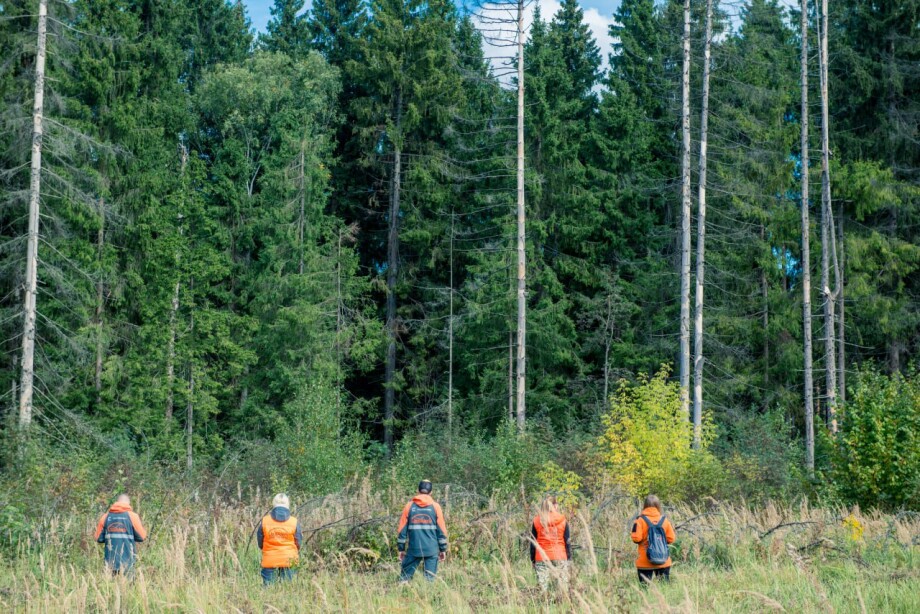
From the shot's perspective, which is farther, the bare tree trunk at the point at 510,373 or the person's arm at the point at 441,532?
the bare tree trunk at the point at 510,373

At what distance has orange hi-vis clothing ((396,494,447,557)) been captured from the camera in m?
10.8

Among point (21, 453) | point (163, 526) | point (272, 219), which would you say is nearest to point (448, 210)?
point (272, 219)

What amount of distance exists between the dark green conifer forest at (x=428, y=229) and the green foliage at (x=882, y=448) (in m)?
4.49

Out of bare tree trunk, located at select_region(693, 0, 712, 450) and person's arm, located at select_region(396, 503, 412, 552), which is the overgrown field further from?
bare tree trunk, located at select_region(693, 0, 712, 450)

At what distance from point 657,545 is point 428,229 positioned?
88.6 feet

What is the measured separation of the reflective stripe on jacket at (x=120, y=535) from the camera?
10828 mm

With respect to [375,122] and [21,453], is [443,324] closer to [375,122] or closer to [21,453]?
[375,122]

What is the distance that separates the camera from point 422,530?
10797 millimetres

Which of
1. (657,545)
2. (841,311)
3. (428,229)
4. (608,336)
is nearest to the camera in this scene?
(657,545)

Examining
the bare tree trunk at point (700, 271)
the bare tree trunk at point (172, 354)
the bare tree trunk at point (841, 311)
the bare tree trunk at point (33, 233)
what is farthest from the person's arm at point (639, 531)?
the bare tree trunk at point (172, 354)

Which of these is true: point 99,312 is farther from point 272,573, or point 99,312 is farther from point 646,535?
point 646,535

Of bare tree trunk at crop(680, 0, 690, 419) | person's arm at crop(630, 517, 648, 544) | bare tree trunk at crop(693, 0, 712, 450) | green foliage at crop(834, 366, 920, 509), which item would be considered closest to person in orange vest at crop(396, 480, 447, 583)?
person's arm at crop(630, 517, 648, 544)

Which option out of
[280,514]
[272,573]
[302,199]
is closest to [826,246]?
[302,199]

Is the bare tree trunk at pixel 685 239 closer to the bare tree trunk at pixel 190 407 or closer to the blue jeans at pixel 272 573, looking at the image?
the blue jeans at pixel 272 573
